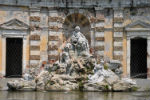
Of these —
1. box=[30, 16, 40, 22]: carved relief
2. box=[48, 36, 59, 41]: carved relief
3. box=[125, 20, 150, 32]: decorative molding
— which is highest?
box=[30, 16, 40, 22]: carved relief

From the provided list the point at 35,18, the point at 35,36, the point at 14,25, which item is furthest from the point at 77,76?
the point at 14,25

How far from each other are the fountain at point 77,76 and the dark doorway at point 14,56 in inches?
236

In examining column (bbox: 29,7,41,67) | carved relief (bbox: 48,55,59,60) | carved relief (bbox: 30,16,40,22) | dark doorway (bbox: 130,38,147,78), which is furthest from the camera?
dark doorway (bbox: 130,38,147,78)

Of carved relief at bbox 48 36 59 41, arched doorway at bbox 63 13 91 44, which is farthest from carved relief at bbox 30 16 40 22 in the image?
arched doorway at bbox 63 13 91 44

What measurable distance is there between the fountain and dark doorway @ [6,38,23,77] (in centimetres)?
598

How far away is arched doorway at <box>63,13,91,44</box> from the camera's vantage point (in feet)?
89.2

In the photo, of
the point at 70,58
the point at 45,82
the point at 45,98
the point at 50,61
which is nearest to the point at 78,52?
the point at 70,58

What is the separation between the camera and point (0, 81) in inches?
944

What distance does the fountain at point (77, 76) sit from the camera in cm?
1886

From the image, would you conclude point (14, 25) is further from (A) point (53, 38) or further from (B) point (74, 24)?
(B) point (74, 24)

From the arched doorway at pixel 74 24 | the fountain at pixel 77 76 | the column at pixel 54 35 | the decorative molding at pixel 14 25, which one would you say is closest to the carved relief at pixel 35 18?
the decorative molding at pixel 14 25

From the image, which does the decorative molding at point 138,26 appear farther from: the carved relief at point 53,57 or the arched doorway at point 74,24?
the carved relief at point 53,57

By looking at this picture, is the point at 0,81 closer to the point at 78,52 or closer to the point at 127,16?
the point at 78,52

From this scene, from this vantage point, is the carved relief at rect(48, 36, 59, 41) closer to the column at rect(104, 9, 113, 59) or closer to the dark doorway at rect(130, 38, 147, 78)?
the column at rect(104, 9, 113, 59)
